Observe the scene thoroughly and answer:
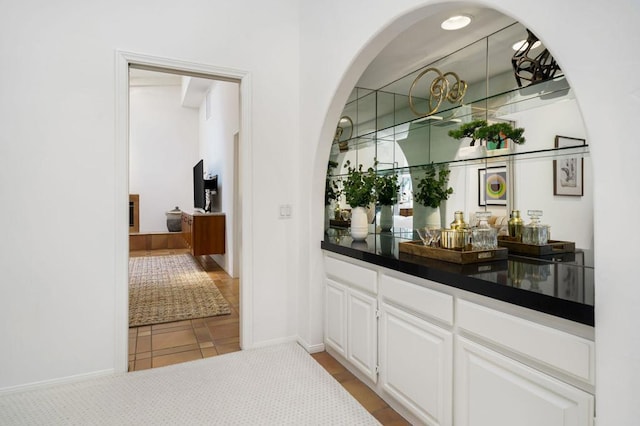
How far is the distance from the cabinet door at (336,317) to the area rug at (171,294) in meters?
1.50

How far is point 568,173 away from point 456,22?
129 centimetres

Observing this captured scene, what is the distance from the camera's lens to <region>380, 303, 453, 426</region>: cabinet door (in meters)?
1.60

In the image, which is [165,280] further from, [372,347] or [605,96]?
[605,96]

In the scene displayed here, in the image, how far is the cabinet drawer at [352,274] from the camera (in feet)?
7.00

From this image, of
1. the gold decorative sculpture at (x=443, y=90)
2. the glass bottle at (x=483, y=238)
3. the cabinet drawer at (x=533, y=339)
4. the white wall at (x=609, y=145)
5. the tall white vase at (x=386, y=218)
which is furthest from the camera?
the tall white vase at (x=386, y=218)

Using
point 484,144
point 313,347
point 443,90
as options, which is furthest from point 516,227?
point 313,347

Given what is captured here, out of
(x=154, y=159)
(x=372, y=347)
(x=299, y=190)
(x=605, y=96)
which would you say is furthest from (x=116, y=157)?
(x=154, y=159)

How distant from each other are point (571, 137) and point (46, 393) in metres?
3.55

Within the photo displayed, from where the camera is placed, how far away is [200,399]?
2.14 meters

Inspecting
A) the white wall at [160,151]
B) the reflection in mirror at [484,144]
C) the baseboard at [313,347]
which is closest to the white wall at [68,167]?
the baseboard at [313,347]

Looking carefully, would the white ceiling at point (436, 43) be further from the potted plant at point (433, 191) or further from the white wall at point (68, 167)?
the white wall at point (68, 167)

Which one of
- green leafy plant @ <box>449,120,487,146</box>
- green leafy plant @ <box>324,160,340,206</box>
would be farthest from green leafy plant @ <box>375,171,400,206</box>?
green leafy plant @ <box>324,160,340,206</box>

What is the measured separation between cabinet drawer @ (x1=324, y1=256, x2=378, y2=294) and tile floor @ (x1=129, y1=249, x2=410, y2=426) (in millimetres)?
612

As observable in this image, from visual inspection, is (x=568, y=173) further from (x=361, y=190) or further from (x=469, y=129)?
(x=361, y=190)
